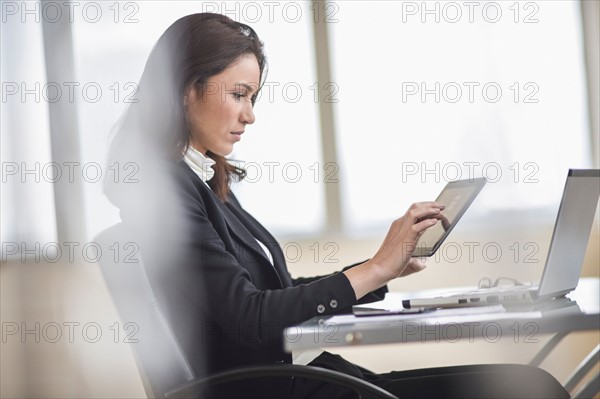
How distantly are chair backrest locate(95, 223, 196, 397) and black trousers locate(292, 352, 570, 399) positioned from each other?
0.22m

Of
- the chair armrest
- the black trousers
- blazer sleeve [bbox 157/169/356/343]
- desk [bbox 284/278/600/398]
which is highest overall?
blazer sleeve [bbox 157/169/356/343]

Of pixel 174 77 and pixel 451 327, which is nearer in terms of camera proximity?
pixel 451 327

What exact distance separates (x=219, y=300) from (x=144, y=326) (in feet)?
0.44

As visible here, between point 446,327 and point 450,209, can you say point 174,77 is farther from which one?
point 446,327

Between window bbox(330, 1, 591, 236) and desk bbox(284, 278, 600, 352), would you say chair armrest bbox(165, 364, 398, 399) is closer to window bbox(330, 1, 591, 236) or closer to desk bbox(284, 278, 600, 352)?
desk bbox(284, 278, 600, 352)

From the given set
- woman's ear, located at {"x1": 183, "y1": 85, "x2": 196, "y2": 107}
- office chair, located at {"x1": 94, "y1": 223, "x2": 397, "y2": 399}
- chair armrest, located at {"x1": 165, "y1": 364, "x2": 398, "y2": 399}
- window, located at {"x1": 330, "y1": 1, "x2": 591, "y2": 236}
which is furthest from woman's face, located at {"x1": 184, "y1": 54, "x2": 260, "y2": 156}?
window, located at {"x1": 330, "y1": 1, "x2": 591, "y2": 236}

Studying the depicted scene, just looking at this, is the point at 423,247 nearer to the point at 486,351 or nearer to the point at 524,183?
the point at 524,183

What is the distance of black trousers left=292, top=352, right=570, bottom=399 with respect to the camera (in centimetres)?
127

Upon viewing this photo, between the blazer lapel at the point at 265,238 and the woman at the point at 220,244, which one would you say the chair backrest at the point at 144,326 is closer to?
the woman at the point at 220,244

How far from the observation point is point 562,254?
1.23m

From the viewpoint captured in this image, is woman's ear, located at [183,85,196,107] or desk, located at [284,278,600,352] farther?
woman's ear, located at [183,85,196,107]

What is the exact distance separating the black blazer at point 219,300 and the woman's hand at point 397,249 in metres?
0.03

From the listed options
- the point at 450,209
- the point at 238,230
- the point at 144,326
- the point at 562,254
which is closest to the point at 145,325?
the point at 144,326

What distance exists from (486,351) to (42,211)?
152cm
